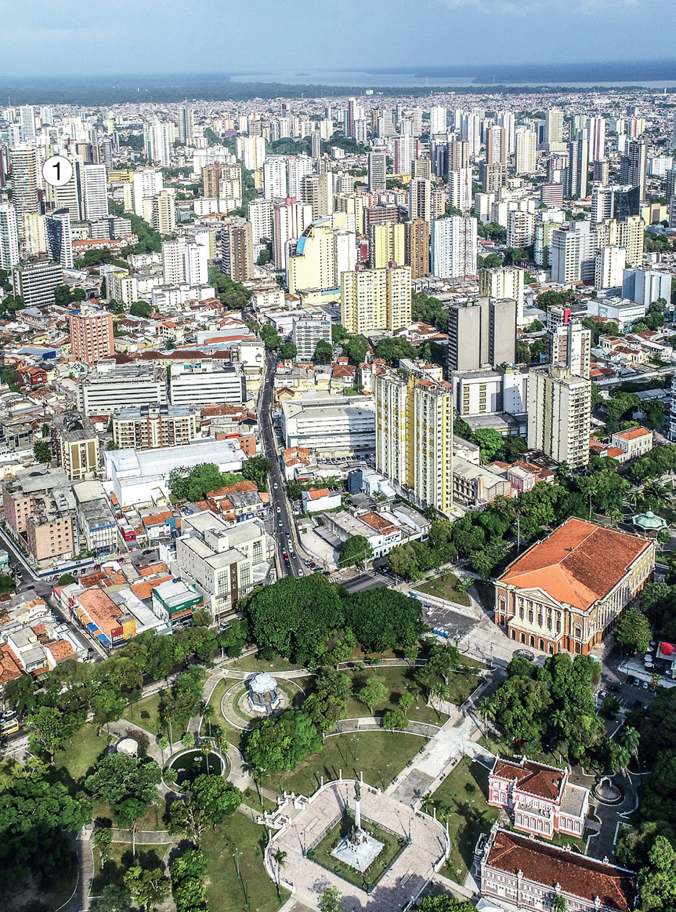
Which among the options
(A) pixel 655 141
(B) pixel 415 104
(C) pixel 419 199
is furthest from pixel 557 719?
(B) pixel 415 104

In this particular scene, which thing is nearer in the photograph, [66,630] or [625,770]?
[625,770]

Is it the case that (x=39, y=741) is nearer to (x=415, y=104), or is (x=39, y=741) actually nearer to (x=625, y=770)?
(x=625, y=770)

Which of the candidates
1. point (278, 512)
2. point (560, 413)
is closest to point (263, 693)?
point (278, 512)

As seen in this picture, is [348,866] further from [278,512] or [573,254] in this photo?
[573,254]

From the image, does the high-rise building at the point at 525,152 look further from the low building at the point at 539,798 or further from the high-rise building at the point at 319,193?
the low building at the point at 539,798

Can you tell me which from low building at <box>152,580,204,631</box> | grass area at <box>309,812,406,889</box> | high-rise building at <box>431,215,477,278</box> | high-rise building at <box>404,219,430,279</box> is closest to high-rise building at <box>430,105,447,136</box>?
high-rise building at <box>431,215,477,278</box>

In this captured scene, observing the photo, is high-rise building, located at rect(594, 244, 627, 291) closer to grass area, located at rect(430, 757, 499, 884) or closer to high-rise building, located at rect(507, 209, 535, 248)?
high-rise building, located at rect(507, 209, 535, 248)

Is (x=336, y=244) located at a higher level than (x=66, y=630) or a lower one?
higher
